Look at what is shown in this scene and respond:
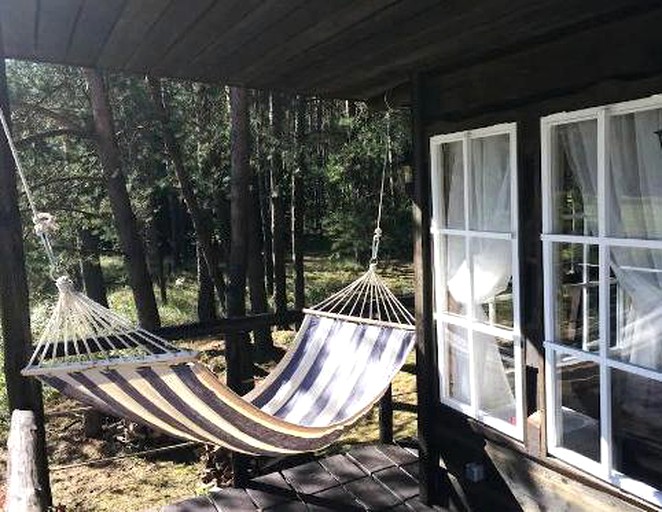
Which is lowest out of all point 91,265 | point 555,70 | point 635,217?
point 91,265

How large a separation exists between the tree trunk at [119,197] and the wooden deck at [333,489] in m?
3.62

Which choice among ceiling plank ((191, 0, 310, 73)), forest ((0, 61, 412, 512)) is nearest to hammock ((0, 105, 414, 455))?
ceiling plank ((191, 0, 310, 73))

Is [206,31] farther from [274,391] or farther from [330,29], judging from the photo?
[274,391]

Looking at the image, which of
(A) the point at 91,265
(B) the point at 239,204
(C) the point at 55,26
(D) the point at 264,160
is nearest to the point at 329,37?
(C) the point at 55,26

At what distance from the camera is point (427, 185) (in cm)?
301

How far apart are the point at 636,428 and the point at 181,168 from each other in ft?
23.4

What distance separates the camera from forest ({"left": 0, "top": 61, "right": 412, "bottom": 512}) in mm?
7172

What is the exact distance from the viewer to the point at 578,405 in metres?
2.34

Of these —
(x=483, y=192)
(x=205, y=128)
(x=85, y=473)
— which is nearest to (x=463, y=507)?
(x=483, y=192)

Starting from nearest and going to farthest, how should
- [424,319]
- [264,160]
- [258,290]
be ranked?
[424,319]
[258,290]
[264,160]

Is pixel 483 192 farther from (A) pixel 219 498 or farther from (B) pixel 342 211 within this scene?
(B) pixel 342 211

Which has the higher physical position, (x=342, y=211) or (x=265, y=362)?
(x=342, y=211)

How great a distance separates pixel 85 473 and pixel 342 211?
6190 millimetres

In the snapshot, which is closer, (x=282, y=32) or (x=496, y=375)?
(x=282, y=32)
